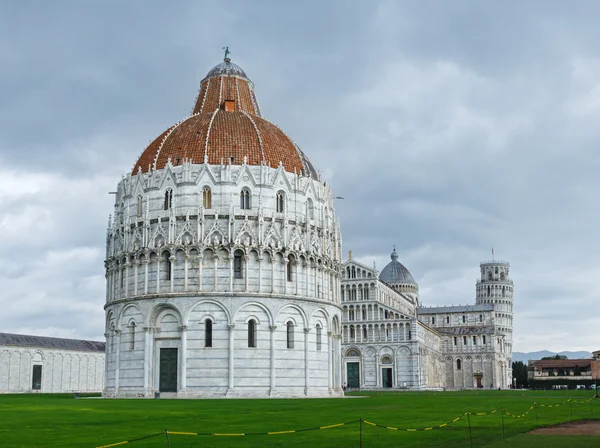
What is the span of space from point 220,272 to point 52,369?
6236 cm

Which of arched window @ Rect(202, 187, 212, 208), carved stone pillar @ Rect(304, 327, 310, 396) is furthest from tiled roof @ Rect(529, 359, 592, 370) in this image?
arched window @ Rect(202, 187, 212, 208)

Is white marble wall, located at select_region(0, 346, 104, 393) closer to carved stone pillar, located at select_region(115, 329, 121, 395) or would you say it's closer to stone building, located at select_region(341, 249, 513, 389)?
stone building, located at select_region(341, 249, 513, 389)

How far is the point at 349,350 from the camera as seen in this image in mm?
130000

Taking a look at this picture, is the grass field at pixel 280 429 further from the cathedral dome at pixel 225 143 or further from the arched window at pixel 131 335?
the cathedral dome at pixel 225 143

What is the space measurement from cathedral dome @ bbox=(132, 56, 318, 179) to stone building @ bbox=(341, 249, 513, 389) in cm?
5865

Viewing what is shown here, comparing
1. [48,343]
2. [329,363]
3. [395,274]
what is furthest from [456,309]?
[329,363]

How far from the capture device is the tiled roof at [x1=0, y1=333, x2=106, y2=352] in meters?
109

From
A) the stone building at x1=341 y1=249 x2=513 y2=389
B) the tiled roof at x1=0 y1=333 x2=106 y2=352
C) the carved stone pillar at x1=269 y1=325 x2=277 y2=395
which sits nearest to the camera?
the carved stone pillar at x1=269 y1=325 x2=277 y2=395

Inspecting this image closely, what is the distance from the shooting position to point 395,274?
17325 centimetres

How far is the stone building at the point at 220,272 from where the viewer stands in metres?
63.3

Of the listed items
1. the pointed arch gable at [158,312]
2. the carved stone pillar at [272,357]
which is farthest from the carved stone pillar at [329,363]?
the pointed arch gable at [158,312]

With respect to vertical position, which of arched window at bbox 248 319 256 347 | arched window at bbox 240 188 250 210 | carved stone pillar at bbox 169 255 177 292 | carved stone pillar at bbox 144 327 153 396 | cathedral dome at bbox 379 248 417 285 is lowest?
carved stone pillar at bbox 144 327 153 396

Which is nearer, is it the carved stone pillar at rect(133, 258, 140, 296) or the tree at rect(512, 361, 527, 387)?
the carved stone pillar at rect(133, 258, 140, 296)

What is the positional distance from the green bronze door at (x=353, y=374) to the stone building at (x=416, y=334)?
151mm
